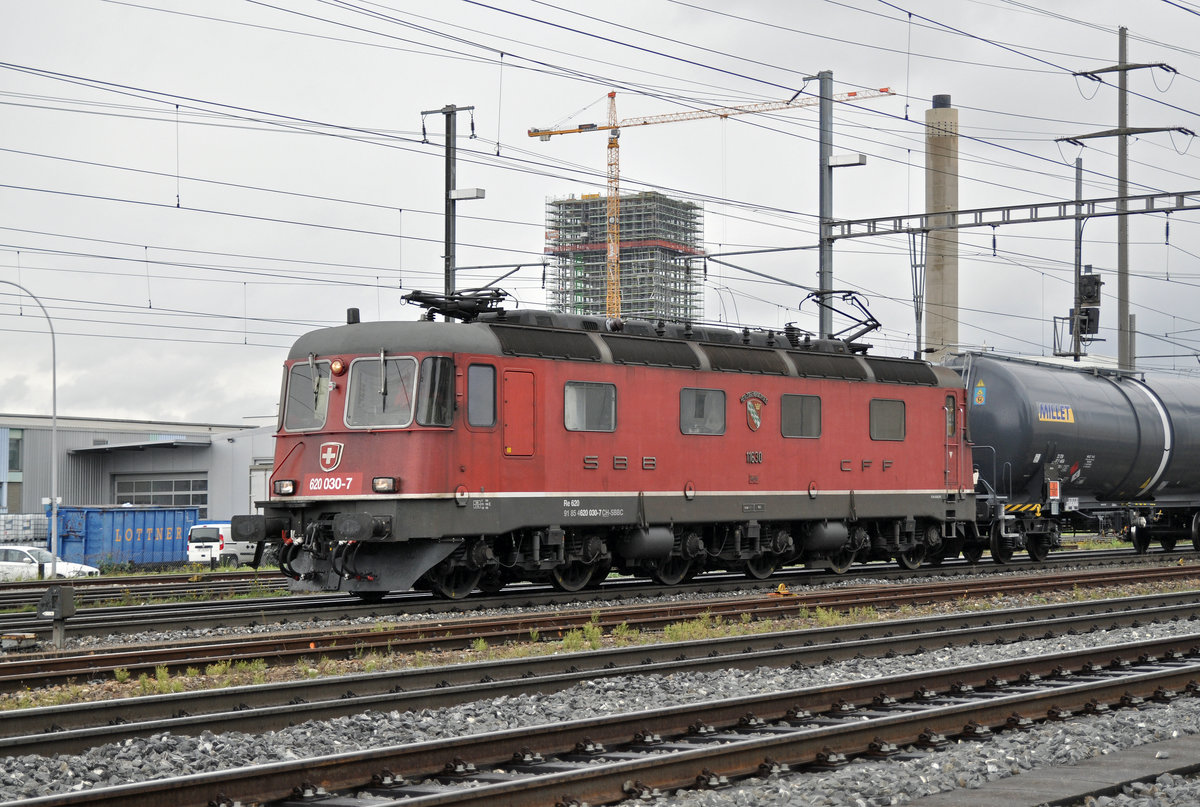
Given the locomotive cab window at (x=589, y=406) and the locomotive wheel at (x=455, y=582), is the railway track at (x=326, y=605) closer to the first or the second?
the locomotive wheel at (x=455, y=582)

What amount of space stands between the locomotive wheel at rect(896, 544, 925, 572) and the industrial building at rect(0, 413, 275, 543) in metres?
40.4

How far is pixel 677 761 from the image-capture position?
8328 mm

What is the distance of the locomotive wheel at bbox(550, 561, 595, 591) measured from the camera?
20.2 metres

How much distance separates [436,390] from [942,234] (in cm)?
6618

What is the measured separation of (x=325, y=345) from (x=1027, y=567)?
16046mm

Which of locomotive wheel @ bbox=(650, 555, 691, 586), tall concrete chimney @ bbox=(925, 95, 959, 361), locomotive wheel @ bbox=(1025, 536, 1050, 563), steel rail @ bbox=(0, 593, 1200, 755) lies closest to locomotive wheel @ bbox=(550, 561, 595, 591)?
locomotive wheel @ bbox=(650, 555, 691, 586)

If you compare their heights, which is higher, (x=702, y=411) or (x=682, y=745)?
(x=702, y=411)

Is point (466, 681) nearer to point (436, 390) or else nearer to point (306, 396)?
point (436, 390)

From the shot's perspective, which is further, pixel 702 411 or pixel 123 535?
pixel 123 535

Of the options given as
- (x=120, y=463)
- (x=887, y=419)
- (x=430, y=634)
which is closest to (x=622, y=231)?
(x=120, y=463)

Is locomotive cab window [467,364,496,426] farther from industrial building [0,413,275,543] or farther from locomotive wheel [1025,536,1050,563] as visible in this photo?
industrial building [0,413,275,543]

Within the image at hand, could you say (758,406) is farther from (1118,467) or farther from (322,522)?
(1118,467)

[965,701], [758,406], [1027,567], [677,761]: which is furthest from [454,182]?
[677,761]

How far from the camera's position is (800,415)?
76.5 ft
